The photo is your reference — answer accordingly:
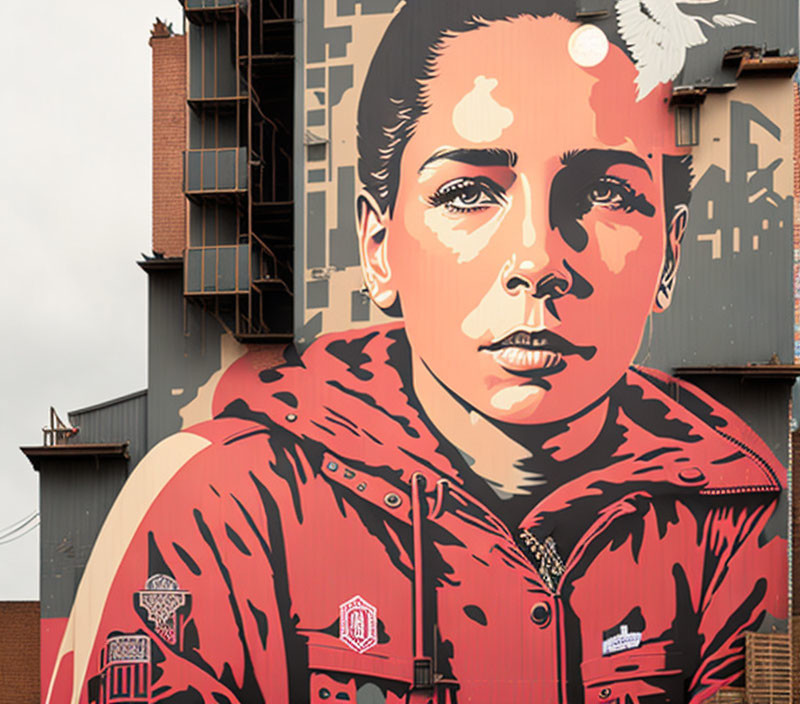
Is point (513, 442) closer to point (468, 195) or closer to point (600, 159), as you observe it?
point (468, 195)

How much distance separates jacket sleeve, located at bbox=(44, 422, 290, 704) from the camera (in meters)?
22.0

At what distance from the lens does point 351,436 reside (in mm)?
22422

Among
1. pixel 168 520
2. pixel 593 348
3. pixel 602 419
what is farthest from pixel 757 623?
pixel 168 520

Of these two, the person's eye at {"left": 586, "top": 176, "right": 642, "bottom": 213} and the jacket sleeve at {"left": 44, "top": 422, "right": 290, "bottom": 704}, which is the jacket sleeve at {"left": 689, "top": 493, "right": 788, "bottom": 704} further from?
the jacket sleeve at {"left": 44, "top": 422, "right": 290, "bottom": 704}

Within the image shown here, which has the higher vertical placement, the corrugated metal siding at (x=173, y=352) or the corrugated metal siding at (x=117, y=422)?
the corrugated metal siding at (x=173, y=352)

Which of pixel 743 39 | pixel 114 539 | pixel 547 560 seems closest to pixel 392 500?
pixel 547 560

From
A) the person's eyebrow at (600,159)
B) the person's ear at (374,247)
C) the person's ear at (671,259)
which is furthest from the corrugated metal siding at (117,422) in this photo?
the person's ear at (671,259)

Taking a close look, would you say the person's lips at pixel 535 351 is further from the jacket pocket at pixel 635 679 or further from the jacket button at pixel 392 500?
the jacket pocket at pixel 635 679

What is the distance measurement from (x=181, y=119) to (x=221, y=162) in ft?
9.11

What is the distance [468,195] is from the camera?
2266 cm

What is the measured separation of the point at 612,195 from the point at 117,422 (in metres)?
14.6

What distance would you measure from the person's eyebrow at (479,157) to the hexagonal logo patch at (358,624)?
11.7 meters

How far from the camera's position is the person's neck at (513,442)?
2202 centimetres

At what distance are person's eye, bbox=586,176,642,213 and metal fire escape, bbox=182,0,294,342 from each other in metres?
8.21
